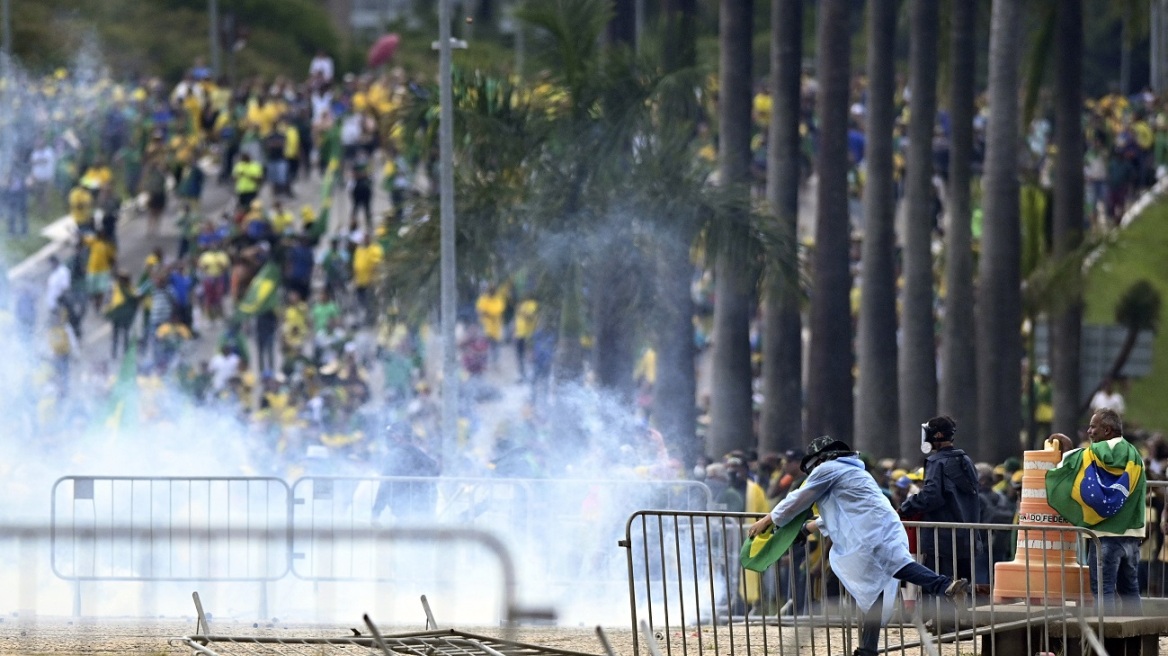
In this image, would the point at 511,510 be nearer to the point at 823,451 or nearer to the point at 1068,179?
the point at 823,451

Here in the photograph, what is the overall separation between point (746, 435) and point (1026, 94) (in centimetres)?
879

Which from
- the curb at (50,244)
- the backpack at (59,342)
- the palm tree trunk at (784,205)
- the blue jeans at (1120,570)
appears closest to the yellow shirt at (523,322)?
the palm tree trunk at (784,205)

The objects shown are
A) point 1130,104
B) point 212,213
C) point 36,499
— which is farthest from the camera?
point 1130,104

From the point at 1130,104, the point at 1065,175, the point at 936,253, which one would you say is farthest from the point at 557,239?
the point at 1130,104

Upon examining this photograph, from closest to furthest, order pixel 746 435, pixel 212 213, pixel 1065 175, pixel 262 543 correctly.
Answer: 1. pixel 262 543
2. pixel 746 435
3. pixel 1065 175
4. pixel 212 213

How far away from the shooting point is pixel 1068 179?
29.7m

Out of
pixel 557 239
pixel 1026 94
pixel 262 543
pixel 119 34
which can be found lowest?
pixel 262 543

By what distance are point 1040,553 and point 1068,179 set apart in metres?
18.7

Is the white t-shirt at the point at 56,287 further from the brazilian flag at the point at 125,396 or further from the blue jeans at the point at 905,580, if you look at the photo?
the blue jeans at the point at 905,580

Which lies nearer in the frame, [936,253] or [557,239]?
[557,239]

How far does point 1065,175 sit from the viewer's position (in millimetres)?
29656

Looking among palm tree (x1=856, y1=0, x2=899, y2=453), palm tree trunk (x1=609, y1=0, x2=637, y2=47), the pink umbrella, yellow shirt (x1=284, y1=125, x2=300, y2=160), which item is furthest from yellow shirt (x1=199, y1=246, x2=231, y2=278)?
the pink umbrella

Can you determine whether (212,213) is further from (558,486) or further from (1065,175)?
(558,486)

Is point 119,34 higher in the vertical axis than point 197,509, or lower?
higher
